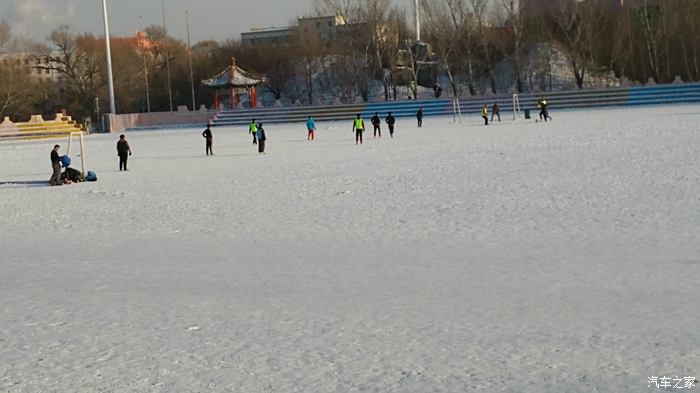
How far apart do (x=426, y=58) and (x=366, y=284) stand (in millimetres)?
56481

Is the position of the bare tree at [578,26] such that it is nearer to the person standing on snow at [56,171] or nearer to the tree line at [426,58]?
the tree line at [426,58]

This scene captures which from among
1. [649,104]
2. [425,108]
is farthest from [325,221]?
[425,108]

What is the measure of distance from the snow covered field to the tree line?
43537 mm

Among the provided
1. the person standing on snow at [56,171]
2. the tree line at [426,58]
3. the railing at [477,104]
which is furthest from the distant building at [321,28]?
the person standing on snow at [56,171]

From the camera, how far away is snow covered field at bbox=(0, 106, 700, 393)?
546 centimetres

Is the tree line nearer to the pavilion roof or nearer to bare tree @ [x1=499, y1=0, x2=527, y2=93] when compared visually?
bare tree @ [x1=499, y1=0, x2=527, y2=93]

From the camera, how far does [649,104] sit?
1801 inches

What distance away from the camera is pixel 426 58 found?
63000 millimetres

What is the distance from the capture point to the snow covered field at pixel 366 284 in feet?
17.9

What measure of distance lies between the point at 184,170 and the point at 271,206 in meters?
8.91

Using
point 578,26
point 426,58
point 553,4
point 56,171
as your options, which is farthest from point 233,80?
point 56,171

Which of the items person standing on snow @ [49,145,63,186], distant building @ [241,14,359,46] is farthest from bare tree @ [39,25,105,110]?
person standing on snow @ [49,145,63,186]

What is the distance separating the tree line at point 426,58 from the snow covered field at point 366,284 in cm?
4354

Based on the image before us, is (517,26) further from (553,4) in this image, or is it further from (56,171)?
(56,171)
